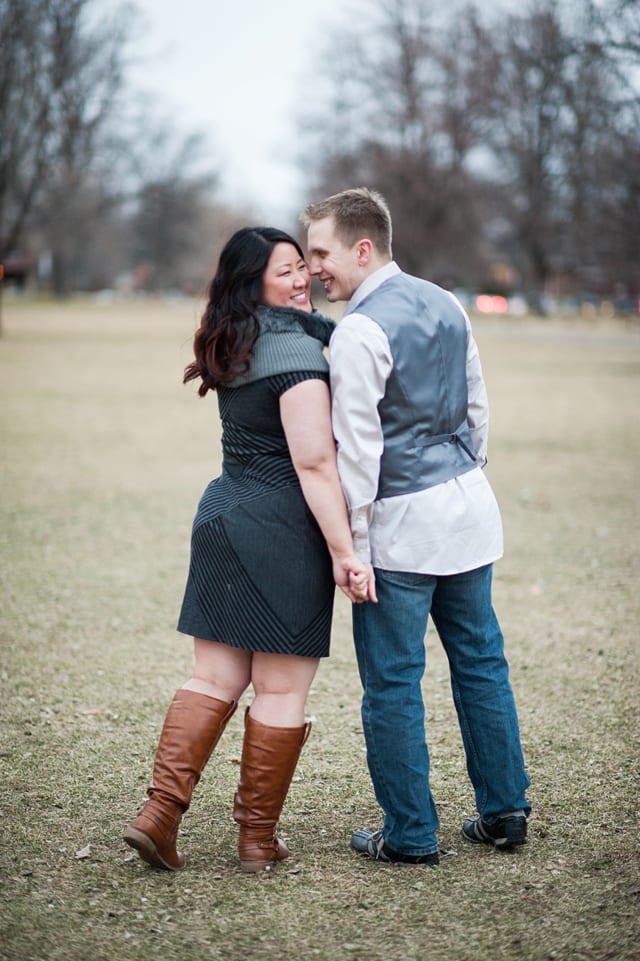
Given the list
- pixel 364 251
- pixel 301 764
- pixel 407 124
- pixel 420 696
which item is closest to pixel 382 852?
pixel 420 696

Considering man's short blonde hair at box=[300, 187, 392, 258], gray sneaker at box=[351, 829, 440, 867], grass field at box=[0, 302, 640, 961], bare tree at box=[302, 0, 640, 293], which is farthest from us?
bare tree at box=[302, 0, 640, 293]

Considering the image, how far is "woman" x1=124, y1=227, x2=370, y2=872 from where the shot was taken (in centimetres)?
313

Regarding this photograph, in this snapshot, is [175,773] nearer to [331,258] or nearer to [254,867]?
[254,867]

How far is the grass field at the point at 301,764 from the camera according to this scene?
291 centimetres

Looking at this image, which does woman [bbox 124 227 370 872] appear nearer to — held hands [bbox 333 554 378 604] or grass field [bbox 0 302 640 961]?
held hands [bbox 333 554 378 604]

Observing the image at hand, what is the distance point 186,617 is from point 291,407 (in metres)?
0.73

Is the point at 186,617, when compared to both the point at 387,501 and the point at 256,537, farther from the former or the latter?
the point at 387,501

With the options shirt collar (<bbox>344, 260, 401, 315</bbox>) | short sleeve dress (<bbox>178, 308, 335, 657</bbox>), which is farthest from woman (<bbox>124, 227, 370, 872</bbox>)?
shirt collar (<bbox>344, 260, 401, 315</bbox>)

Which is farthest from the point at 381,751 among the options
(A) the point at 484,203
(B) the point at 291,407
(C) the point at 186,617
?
(A) the point at 484,203

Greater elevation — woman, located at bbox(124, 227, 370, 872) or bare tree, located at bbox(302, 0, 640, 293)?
bare tree, located at bbox(302, 0, 640, 293)

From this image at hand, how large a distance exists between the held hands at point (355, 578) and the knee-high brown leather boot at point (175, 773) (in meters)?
0.53

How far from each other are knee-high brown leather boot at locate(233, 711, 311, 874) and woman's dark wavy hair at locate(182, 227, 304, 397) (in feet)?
3.34

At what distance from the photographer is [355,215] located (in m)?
3.18

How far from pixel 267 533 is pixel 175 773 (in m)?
0.72
